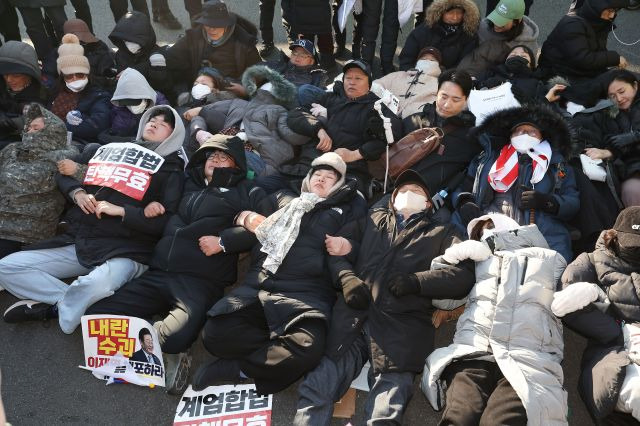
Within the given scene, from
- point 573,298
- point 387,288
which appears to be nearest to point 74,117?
point 387,288

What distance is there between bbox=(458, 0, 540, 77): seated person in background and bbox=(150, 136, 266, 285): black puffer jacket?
2.95 m

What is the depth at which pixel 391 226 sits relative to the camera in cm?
413

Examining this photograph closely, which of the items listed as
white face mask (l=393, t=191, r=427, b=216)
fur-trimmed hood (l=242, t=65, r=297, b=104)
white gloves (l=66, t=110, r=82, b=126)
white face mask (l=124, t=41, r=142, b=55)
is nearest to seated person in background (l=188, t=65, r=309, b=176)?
fur-trimmed hood (l=242, t=65, r=297, b=104)

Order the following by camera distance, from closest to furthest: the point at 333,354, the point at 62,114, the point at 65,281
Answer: the point at 333,354, the point at 65,281, the point at 62,114

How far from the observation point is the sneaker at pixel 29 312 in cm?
445

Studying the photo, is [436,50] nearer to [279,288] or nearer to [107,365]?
[279,288]

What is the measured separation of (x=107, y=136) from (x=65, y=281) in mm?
1526

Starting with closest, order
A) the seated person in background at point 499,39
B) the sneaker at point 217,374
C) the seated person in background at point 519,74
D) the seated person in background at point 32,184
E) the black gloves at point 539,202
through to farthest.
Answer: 1. the sneaker at point 217,374
2. the black gloves at point 539,202
3. the seated person in background at point 32,184
4. the seated person in background at point 519,74
5. the seated person in background at point 499,39

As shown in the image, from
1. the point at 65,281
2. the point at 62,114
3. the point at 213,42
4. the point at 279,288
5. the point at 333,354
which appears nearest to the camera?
the point at 333,354

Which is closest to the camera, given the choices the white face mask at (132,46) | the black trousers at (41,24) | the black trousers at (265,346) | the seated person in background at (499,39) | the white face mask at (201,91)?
the black trousers at (265,346)

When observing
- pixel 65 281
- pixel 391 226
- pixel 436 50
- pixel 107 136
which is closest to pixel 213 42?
pixel 107 136

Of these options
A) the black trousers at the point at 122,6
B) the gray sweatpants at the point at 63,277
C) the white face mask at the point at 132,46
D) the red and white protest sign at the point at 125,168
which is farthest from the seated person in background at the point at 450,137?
the black trousers at the point at 122,6

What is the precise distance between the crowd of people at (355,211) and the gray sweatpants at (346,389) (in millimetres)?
14

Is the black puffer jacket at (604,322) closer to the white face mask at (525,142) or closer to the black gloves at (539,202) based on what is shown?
the black gloves at (539,202)
